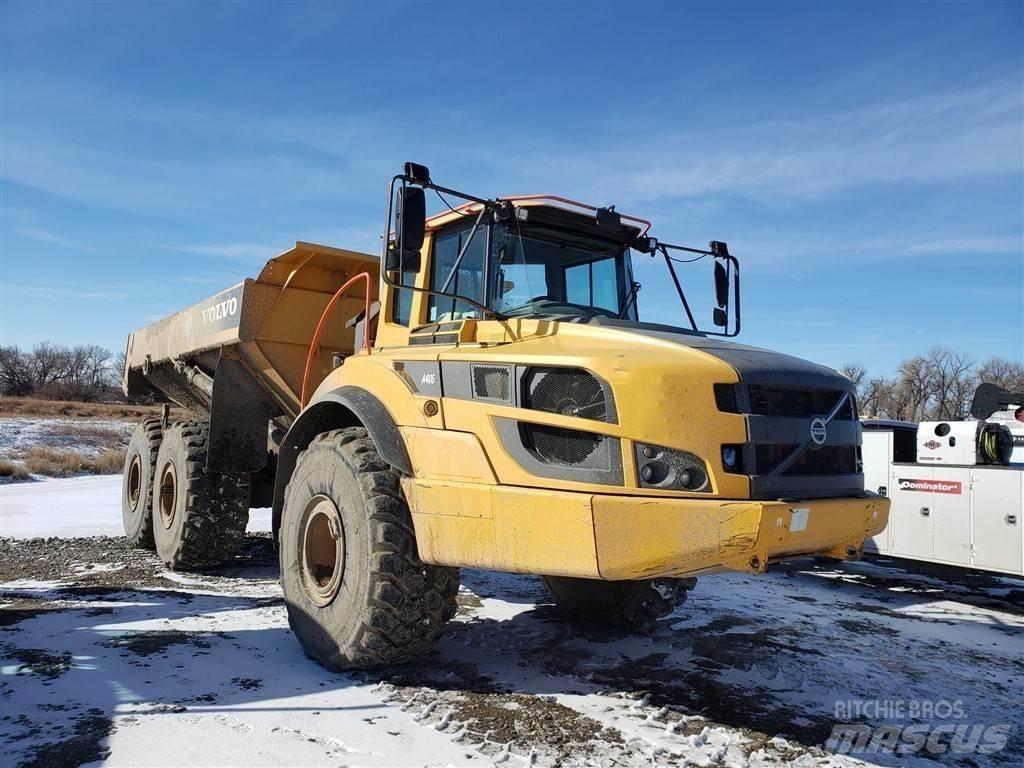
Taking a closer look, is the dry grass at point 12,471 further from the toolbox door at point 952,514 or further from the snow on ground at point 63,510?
the toolbox door at point 952,514

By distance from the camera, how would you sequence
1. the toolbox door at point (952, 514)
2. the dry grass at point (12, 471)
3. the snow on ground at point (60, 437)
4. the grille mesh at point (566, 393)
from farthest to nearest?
the snow on ground at point (60, 437) < the dry grass at point (12, 471) < the toolbox door at point (952, 514) < the grille mesh at point (566, 393)

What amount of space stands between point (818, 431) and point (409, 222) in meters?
2.38

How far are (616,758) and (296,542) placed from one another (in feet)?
8.23

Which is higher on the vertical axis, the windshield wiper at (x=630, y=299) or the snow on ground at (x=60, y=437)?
the windshield wiper at (x=630, y=299)

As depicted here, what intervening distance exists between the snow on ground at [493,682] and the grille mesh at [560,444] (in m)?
1.34

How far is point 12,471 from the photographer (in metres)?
18.8

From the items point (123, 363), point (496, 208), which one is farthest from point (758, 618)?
point (123, 363)

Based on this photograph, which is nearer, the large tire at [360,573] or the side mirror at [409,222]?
the side mirror at [409,222]

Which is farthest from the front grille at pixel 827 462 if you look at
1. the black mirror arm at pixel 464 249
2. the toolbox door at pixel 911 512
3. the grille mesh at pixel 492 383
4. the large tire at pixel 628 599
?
the toolbox door at pixel 911 512

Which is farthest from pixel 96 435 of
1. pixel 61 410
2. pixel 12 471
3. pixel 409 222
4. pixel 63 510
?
pixel 409 222

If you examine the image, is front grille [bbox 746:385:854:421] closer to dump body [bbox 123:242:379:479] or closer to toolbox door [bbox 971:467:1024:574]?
dump body [bbox 123:242:379:479]

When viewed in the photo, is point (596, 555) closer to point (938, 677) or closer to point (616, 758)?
point (616, 758)

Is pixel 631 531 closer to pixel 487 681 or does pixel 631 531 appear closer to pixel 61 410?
pixel 487 681

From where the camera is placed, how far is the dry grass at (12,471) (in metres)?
18.6
